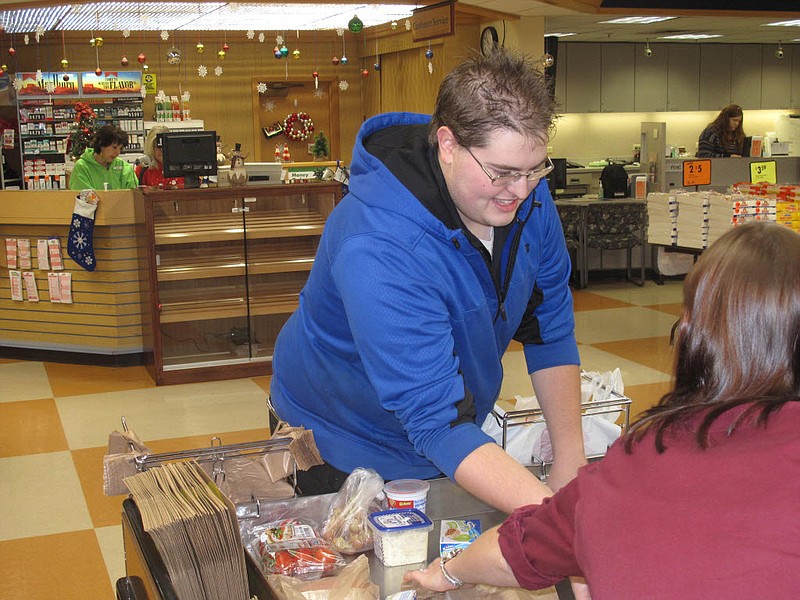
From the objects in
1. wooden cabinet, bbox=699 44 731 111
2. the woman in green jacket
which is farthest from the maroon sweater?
wooden cabinet, bbox=699 44 731 111

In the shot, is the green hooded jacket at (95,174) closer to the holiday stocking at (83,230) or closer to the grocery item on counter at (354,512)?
the holiday stocking at (83,230)

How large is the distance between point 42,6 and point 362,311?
28.2 ft

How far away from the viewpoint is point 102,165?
7660mm

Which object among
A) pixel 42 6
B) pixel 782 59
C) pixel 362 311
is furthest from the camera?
pixel 782 59

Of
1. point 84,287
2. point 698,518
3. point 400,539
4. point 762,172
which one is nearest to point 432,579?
point 400,539

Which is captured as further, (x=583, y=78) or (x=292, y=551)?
(x=583, y=78)

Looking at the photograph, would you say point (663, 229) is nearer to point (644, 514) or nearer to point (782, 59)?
point (644, 514)

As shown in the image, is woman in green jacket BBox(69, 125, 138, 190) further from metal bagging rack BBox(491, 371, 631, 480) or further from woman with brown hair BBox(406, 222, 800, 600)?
woman with brown hair BBox(406, 222, 800, 600)

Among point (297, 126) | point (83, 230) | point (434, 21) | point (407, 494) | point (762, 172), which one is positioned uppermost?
point (434, 21)

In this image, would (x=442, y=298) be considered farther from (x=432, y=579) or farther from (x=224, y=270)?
(x=224, y=270)

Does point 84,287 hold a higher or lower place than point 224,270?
lower

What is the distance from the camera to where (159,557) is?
153cm

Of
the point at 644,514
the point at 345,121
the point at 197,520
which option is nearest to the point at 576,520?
the point at 644,514

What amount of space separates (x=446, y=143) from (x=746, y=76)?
14395 millimetres
